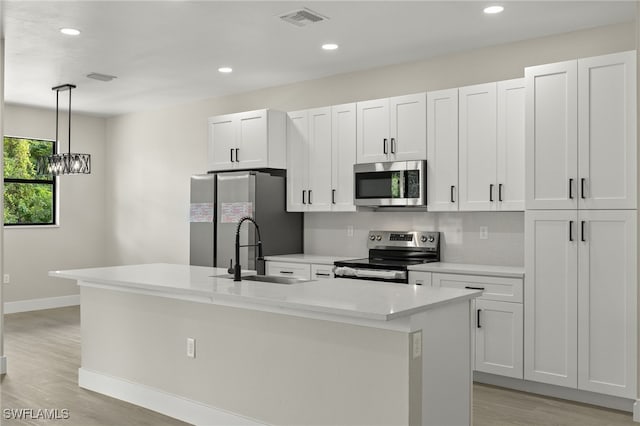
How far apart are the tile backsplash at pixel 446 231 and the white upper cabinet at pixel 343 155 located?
13.9 inches

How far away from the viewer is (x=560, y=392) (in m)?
3.94

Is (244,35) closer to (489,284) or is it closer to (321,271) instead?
(321,271)

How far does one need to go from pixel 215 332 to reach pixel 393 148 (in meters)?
2.41

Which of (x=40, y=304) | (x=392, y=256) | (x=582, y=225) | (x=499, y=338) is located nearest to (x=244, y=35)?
(x=392, y=256)

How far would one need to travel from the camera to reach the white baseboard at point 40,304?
7.22 m

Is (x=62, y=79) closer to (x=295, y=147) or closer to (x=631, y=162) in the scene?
(x=295, y=147)

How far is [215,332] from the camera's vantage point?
3.31m

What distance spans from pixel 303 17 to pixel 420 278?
7.12 feet

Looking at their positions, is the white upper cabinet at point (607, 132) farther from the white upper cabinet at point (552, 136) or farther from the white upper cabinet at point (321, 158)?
the white upper cabinet at point (321, 158)

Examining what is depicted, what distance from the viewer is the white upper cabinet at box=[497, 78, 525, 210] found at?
427 centimetres

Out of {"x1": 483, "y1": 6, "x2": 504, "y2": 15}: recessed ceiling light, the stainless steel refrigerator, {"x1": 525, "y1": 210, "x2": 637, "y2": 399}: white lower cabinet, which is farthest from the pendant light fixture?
{"x1": 525, "y1": 210, "x2": 637, "y2": 399}: white lower cabinet

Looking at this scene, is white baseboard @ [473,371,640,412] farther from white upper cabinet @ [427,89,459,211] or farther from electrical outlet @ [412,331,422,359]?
electrical outlet @ [412,331,422,359]

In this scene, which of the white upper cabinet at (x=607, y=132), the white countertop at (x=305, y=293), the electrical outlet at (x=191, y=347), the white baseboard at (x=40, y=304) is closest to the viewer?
the white countertop at (x=305, y=293)

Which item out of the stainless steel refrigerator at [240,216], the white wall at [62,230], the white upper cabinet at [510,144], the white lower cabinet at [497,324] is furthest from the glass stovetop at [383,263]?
the white wall at [62,230]
